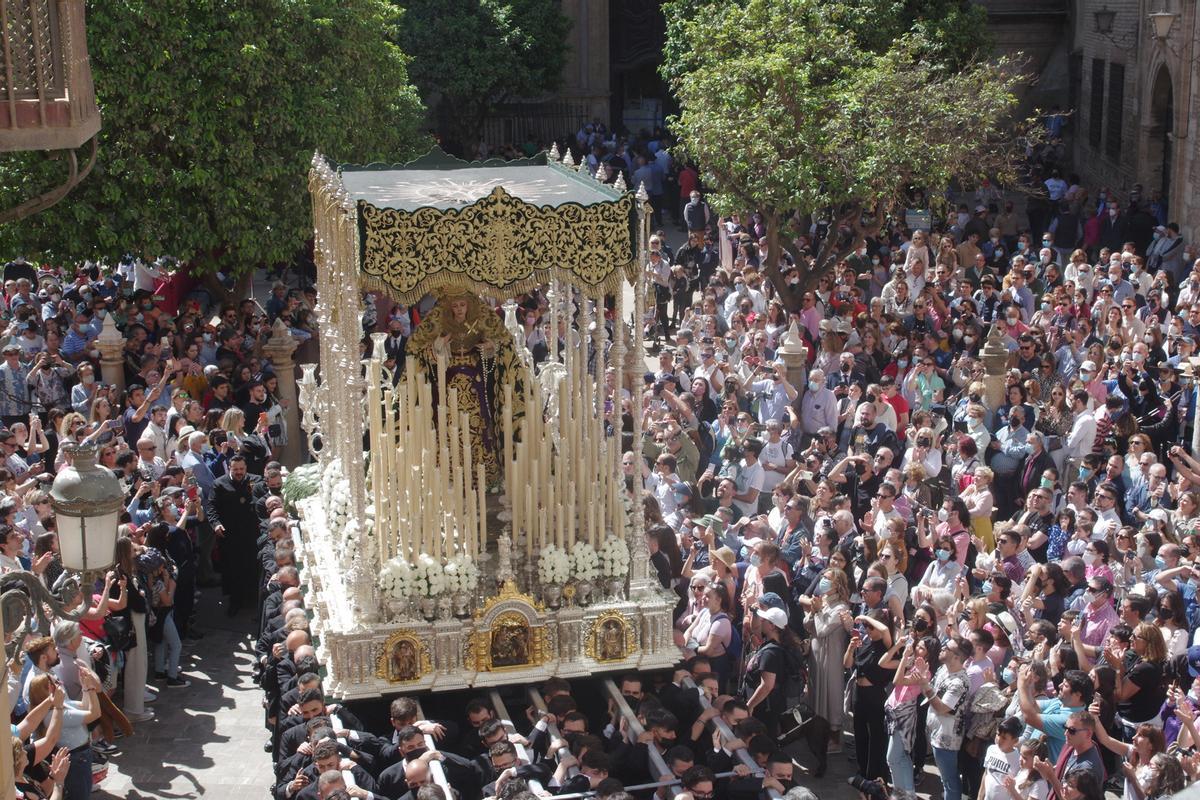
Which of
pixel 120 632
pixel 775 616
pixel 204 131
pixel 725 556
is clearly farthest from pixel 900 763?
pixel 204 131

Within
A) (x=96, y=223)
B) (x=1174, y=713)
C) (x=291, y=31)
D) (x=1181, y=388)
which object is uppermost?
(x=291, y=31)

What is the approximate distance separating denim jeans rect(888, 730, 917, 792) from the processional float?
1.65 meters

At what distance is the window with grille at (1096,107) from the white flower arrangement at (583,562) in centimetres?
2193

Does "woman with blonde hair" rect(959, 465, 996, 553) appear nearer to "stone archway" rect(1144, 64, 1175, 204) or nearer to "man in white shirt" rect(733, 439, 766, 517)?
"man in white shirt" rect(733, 439, 766, 517)

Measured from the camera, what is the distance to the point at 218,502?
14.2 m

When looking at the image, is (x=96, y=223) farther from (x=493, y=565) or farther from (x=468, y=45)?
(x=468, y=45)

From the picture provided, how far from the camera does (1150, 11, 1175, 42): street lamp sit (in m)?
23.8

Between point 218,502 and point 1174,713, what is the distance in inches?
323

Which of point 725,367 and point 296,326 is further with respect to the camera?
point 296,326

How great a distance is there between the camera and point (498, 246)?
10.5 metres

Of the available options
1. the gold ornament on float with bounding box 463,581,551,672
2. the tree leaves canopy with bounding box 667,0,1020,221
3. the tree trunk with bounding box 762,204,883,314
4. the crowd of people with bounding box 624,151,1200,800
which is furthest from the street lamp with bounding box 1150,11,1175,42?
the gold ornament on float with bounding box 463,581,551,672

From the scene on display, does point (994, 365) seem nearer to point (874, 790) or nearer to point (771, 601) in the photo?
point (771, 601)

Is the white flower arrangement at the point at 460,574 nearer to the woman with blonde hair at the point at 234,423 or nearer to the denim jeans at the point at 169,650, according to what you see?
the denim jeans at the point at 169,650

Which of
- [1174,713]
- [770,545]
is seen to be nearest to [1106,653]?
[1174,713]
